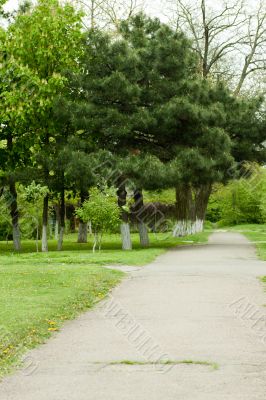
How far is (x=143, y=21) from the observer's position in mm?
30516

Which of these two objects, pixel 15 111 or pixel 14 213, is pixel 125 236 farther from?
pixel 15 111

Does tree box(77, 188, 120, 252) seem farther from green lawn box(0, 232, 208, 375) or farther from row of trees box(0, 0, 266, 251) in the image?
green lawn box(0, 232, 208, 375)

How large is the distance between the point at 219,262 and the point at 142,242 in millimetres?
12445

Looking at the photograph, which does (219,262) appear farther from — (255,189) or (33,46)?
(255,189)

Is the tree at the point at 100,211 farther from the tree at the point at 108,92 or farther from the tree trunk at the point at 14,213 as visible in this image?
the tree trunk at the point at 14,213

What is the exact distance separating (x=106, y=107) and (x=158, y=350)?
2192cm

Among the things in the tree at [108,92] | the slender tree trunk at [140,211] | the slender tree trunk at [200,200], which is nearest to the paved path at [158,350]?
the tree at [108,92]

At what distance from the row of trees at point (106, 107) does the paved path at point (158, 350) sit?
15107mm

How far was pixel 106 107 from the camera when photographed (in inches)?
1117

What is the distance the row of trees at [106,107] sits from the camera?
90.6 feet

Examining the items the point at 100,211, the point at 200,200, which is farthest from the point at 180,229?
the point at 100,211

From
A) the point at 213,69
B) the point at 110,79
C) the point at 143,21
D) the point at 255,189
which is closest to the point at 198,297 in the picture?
the point at 110,79

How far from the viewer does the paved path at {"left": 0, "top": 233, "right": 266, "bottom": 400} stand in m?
5.74

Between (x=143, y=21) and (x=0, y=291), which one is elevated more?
(x=143, y=21)
